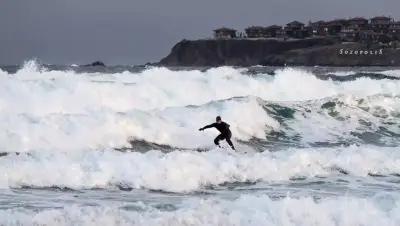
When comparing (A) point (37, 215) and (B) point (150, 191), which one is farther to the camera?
(B) point (150, 191)

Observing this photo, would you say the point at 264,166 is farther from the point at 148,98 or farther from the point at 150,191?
the point at 148,98

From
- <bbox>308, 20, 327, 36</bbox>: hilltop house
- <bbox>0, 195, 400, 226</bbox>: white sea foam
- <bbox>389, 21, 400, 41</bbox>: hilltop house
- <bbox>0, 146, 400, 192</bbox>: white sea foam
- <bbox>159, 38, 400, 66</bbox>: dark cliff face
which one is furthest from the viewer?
<bbox>308, 20, 327, 36</bbox>: hilltop house

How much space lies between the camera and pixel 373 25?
150500 millimetres

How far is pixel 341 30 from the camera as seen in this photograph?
498 ft

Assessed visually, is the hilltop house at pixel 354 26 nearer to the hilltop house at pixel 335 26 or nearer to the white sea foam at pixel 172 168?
the hilltop house at pixel 335 26

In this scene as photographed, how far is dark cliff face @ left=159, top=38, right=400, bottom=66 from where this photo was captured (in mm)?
121000

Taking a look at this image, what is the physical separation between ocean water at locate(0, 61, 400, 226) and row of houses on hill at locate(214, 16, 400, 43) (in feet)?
387

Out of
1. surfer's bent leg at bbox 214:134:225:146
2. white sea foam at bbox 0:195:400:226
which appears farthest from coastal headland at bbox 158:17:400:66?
white sea foam at bbox 0:195:400:226

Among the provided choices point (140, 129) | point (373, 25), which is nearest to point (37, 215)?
point (140, 129)

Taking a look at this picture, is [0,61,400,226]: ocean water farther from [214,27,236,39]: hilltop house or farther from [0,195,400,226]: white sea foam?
[214,27,236,39]: hilltop house

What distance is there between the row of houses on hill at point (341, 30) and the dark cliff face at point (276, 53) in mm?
7929

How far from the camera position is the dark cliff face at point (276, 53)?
12100 centimetres

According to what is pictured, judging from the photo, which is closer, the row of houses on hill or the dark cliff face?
the dark cliff face

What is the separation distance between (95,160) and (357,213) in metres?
4.82
